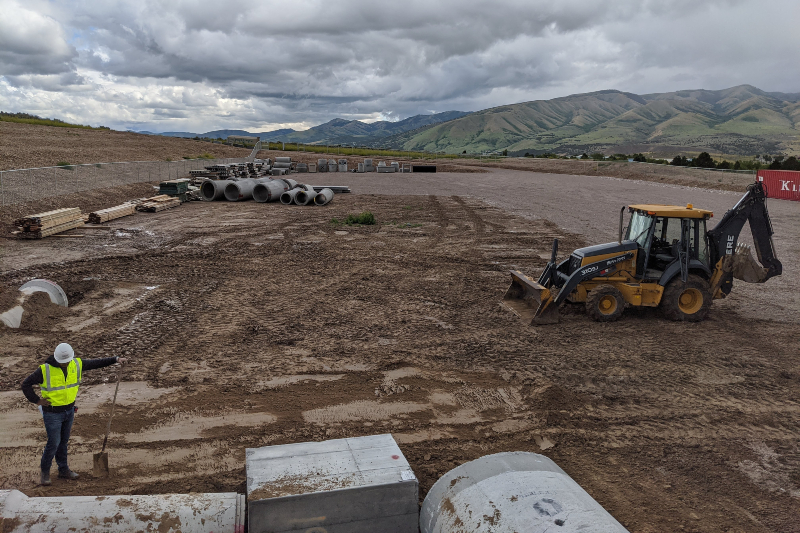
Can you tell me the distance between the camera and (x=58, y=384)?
618 centimetres

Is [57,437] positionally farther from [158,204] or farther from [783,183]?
[783,183]

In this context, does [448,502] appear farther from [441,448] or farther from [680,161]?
[680,161]

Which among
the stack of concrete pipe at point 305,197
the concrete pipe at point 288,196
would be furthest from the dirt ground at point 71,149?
the stack of concrete pipe at point 305,197

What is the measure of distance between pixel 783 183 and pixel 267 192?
115ft

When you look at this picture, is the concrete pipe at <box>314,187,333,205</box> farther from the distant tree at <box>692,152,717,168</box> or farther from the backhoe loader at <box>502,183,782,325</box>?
the distant tree at <box>692,152,717,168</box>

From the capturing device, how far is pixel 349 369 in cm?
934

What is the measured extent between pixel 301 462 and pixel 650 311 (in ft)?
32.5

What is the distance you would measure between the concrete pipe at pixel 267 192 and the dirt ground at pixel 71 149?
12446mm

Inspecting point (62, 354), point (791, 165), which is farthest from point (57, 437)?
point (791, 165)

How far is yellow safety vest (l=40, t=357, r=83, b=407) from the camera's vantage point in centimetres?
613

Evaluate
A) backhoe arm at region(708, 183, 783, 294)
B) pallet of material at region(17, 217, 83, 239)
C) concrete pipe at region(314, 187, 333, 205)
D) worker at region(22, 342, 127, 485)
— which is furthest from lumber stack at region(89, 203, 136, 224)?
backhoe arm at region(708, 183, 783, 294)

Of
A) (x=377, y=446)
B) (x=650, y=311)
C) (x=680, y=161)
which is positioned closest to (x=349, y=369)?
(x=377, y=446)

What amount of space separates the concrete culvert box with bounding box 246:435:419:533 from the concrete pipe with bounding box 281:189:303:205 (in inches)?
1033

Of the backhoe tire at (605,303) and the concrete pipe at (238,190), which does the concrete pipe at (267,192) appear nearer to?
the concrete pipe at (238,190)
